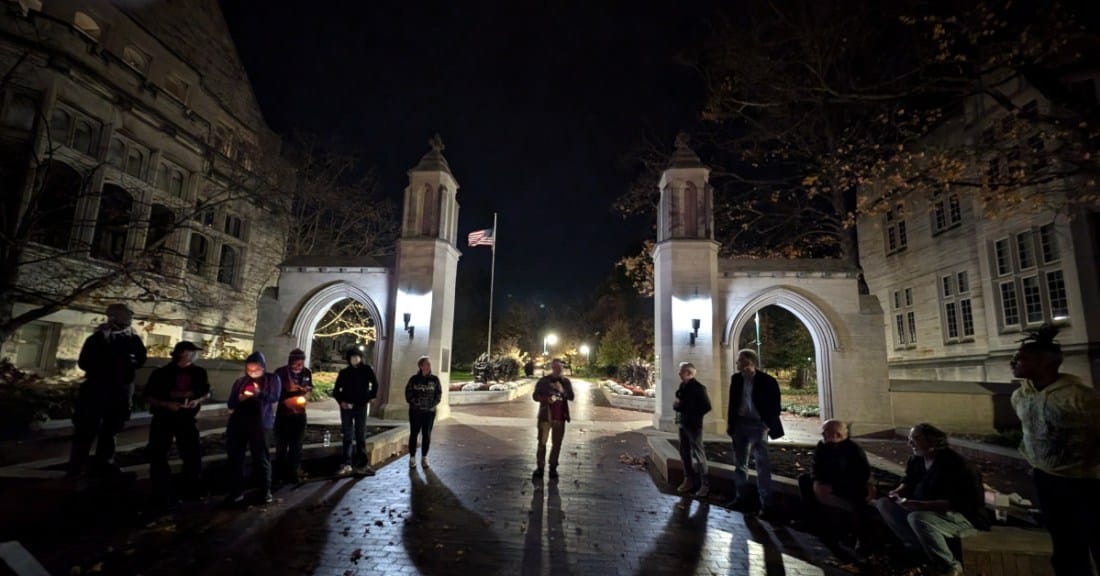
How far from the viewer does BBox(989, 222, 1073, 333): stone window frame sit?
43.6ft

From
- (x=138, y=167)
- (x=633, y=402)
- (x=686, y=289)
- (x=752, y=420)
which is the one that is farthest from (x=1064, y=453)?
(x=138, y=167)

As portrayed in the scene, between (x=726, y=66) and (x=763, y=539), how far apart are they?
10.5m

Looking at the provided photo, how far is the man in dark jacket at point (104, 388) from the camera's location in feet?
16.6

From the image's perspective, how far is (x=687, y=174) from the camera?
493 inches

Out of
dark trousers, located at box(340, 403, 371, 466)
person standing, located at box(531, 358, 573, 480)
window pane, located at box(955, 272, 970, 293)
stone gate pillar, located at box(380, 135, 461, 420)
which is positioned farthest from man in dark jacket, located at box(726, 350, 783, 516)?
window pane, located at box(955, 272, 970, 293)

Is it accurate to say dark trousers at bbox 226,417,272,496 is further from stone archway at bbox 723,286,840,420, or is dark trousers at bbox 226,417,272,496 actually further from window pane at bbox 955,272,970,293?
window pane at bbox 955,272,970,293

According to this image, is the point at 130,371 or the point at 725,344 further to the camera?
the point at 725,344

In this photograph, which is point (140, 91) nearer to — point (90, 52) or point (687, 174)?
point (90, 52)

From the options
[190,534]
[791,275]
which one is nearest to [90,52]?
[190,534]

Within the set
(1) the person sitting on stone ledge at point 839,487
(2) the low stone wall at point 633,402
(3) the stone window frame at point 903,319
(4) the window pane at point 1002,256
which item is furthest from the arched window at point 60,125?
(3) the stone window frame at point 903,319

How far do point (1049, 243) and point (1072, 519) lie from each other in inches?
613

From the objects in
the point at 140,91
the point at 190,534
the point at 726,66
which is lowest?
the point at 190,534

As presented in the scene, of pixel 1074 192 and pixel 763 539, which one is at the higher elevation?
pixel 1074 192

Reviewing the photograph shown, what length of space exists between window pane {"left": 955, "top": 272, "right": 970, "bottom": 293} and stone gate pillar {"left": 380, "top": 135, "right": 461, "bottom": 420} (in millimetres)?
17599
